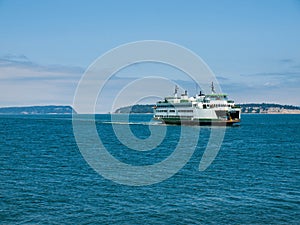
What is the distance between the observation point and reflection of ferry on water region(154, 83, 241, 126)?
4473 inches

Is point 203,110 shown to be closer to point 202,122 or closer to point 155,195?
point 202,122

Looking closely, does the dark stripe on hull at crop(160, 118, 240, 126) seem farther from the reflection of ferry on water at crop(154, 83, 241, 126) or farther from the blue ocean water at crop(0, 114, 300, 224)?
the blue ocean water at crop(0, 114, 300, 224)

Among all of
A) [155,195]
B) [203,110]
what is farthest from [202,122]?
[155,195]

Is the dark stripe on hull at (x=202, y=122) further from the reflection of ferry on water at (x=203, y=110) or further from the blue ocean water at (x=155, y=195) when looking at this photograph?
the blue ocean water at (x=155, y=195)

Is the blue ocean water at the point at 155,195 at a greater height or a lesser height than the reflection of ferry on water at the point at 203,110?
lesser

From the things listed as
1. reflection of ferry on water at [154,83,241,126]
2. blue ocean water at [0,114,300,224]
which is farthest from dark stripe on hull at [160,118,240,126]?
blue ocean water at [0,114,300,224]

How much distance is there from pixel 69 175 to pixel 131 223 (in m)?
15.4

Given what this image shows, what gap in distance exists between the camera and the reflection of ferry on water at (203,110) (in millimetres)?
113625

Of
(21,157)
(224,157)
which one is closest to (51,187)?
(21,157)

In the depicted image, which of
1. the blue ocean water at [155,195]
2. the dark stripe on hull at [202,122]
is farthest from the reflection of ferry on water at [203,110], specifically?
the blue ocean water at [155,195]

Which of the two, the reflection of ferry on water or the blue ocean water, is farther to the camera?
the reflection of ferry on water

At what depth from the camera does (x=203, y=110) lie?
117 m

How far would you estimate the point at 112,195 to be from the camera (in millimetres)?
30453

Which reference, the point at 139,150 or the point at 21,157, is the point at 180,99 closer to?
the point at 139,150
